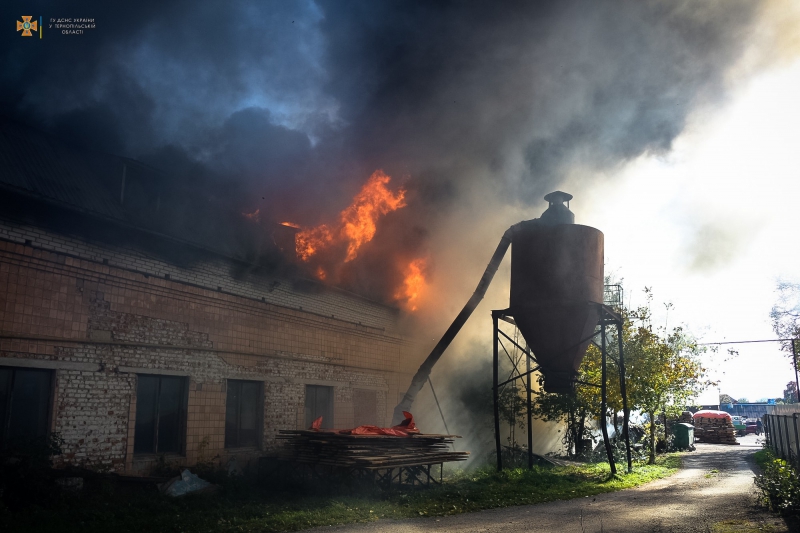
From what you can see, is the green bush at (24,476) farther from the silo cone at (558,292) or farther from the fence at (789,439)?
the fence at (789,439)

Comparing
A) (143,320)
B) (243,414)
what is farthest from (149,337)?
(243,414)

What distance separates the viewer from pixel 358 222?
1673 centimetres

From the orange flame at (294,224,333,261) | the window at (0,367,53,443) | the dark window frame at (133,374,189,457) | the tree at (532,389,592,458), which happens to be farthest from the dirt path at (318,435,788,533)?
the orange flame at (294,224,333,261)

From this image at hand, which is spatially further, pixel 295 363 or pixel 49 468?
pixel 295 363

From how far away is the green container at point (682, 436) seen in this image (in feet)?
95.4

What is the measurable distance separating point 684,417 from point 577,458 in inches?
810

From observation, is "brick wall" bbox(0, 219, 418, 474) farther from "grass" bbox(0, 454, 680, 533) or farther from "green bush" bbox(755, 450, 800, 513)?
"green bush" bbox(755, 450, 800, 513)

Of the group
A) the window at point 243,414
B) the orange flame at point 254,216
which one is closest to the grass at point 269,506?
the window at point 243,414

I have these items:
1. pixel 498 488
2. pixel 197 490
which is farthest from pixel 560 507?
pixel 197 490

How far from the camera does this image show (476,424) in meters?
21.5

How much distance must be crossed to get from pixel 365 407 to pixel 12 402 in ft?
33.2

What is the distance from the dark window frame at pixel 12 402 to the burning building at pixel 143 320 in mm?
21

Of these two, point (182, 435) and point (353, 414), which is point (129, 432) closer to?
point (182, 435)

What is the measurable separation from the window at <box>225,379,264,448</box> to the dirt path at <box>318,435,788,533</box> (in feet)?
17.6
